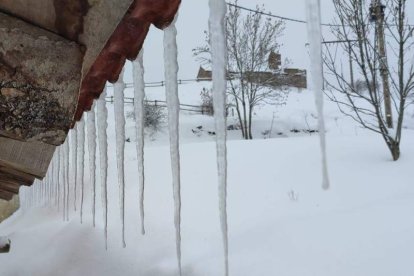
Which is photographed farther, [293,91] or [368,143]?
[293,91]

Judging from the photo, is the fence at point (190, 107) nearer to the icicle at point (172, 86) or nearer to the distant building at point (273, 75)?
the distant building at point (273, 75)

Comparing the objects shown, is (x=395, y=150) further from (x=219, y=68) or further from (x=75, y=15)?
(x=75, y=15)

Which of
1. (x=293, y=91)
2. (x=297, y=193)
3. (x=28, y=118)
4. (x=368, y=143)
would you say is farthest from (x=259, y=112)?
(x=28, y=118)

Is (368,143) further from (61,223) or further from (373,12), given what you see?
(61,223)

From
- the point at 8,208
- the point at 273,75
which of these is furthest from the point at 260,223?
the point at 273,75

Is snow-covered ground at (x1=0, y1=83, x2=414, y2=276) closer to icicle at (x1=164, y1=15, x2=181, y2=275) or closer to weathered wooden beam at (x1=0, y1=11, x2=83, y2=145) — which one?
icicle at (x1=164, y1=15, x2=181, y2=275)

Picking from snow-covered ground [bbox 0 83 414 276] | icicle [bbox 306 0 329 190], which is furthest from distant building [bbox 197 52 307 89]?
icicle [bbox 306 0 329 190]

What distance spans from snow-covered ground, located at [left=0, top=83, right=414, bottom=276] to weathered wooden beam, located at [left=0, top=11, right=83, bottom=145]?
8.71 ft

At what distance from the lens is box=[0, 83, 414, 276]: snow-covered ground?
10.5 feet

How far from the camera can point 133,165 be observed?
24.1ft

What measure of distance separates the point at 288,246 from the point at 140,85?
2175 mm

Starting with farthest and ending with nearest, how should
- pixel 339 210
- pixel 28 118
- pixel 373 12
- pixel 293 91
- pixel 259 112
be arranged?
pixel 293 91
pixel 259 112
pixel 373 12
pixel 339 210
pixel 28 118

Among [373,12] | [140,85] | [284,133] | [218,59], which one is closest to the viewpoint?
[218,59]

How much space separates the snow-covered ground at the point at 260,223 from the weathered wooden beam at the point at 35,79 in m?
2.65
